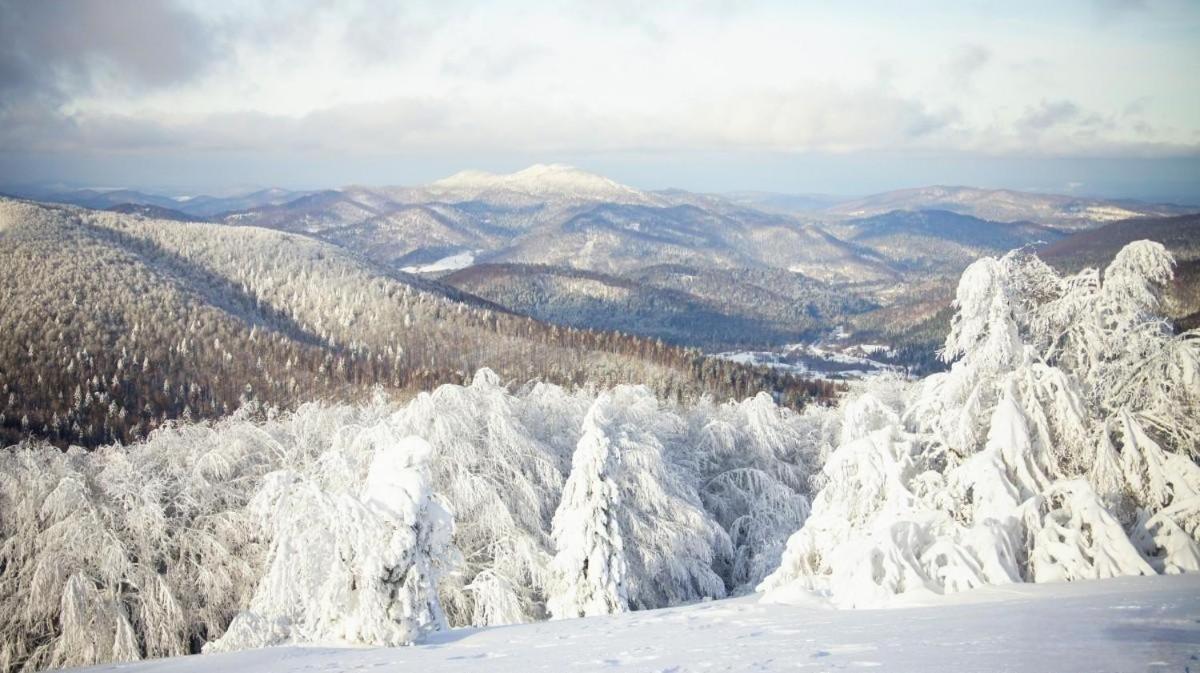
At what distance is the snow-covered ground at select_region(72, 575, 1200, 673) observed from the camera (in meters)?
7.39

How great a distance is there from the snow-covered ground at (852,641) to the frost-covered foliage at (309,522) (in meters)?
3.80

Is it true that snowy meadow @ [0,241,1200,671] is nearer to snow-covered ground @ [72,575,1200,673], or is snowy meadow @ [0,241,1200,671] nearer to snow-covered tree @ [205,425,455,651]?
snow-covered tree @ [205,425,455,651]

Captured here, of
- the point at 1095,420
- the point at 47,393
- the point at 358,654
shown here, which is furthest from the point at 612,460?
the point at 47,393

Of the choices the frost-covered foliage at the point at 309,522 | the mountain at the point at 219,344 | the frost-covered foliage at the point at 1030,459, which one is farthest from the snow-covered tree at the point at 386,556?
the mountain at the point at 219,344

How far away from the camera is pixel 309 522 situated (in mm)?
17953

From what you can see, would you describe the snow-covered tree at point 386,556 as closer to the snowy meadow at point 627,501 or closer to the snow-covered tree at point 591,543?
the snowy meadow at point 627,501

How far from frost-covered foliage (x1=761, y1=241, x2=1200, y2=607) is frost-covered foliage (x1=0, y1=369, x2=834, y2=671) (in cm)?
914

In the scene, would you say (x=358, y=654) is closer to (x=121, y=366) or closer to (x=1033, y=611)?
(x=1033, y=611)

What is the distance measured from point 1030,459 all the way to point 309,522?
1655cm

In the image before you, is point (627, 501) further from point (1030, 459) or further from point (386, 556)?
point (1030, 459)

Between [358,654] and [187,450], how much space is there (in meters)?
23.8

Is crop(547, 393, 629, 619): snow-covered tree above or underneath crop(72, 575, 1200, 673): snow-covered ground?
underneath

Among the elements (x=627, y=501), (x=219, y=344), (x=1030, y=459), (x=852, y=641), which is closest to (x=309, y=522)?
(x=627, y=501)

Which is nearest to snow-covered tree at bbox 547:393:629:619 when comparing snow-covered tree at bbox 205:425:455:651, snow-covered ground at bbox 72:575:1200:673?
snow-covered tree at bbox 205:425:455:651
